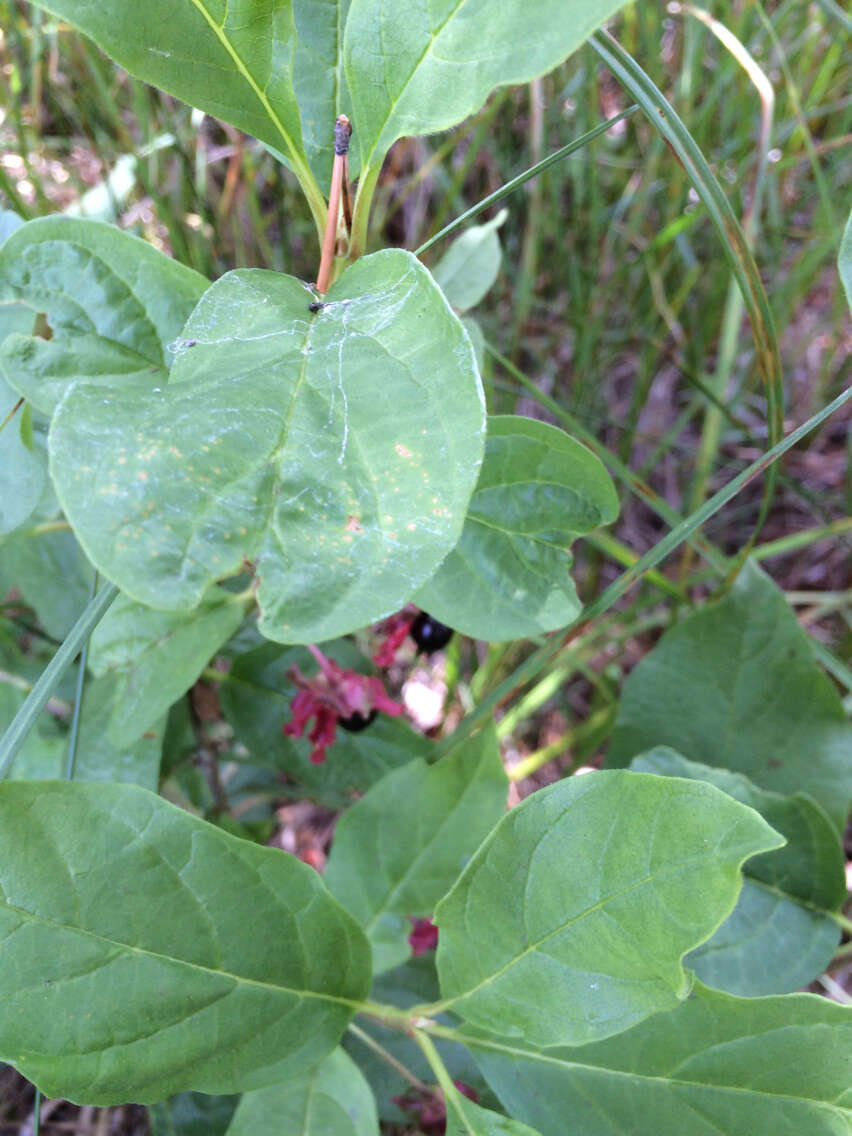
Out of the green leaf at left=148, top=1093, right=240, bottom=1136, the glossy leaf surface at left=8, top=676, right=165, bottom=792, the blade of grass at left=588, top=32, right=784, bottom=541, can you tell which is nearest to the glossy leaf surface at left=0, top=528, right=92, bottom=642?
the glossy leaf surface at left=8, top=676, right=165, bottom=792

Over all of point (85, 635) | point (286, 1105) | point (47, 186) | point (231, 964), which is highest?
point (47, 186)

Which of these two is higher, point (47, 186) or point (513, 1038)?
point (47, 186)

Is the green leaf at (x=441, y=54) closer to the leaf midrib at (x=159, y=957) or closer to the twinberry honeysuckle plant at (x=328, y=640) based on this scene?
the twinberry honeysuckle plant at (x=328, y=640)

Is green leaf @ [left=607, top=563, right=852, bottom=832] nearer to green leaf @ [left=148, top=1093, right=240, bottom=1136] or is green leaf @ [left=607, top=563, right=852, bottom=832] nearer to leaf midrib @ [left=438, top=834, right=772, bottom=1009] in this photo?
leaf midrib @ [left=438, top=834, right=772, bottom=1009]

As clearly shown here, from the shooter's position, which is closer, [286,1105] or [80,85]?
[286,1105]

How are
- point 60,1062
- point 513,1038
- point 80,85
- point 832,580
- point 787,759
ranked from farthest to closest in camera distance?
point 832,580 → point 80,85 → point 787,759 → point 513,1038 → point 60,1062

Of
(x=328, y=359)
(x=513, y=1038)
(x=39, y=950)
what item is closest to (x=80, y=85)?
(x=328, y=359)

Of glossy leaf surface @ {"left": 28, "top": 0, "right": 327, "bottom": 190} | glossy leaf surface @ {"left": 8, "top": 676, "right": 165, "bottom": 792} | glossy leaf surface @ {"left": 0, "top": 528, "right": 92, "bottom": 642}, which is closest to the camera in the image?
glossy leaf surface @ {"left": 28, "top": 0, "right": 327, "bottom": 190}

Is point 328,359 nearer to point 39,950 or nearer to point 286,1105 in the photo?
point 39,950
